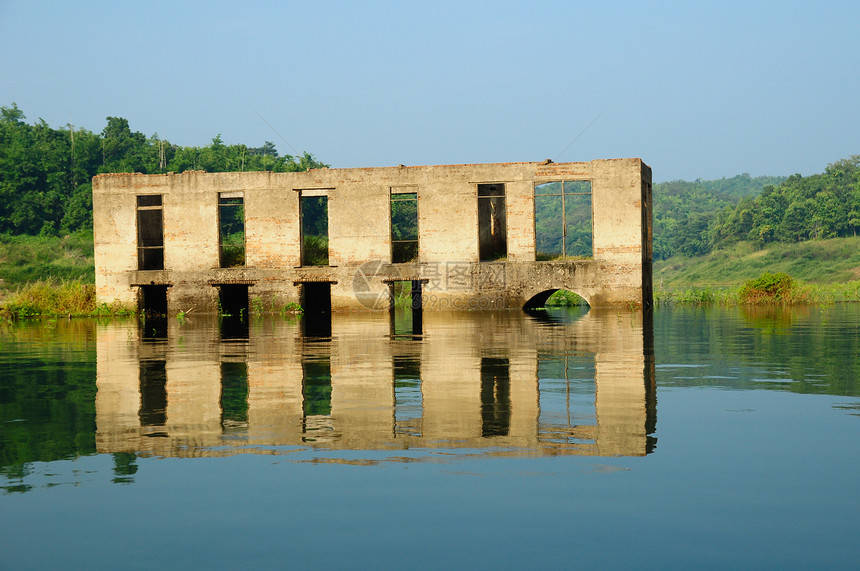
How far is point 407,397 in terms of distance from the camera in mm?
8234

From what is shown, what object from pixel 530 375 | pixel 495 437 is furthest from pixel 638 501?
pixel 530 375

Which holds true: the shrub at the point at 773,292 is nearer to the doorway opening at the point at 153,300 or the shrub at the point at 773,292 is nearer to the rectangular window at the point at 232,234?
the rectangular window at the point at 232,234

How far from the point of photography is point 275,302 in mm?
27438

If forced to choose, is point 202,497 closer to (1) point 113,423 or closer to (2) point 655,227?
(1) point 113,423

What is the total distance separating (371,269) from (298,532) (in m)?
22.9

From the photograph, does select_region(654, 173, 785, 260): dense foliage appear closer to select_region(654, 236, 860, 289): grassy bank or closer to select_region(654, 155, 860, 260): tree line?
select_region(654, 155, 860, 260): tree line

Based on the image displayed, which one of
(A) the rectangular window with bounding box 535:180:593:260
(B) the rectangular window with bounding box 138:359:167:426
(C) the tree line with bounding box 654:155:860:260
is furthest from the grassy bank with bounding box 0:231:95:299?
(C) the tree line with bounding box 654:155:860:260

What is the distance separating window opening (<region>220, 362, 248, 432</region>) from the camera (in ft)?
23.4

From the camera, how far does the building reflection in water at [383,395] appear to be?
6.25 m

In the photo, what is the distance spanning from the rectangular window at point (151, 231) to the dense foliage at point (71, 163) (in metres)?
23.4

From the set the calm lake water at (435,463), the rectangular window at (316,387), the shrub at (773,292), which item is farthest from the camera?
the shrub at (773,292)

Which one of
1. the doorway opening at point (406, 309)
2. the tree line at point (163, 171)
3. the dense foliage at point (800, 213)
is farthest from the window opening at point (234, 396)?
the dense foliage at point (800, 213)

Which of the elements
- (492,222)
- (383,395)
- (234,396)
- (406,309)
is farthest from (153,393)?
(492,222)

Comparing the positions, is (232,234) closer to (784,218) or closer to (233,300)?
(233,300)
